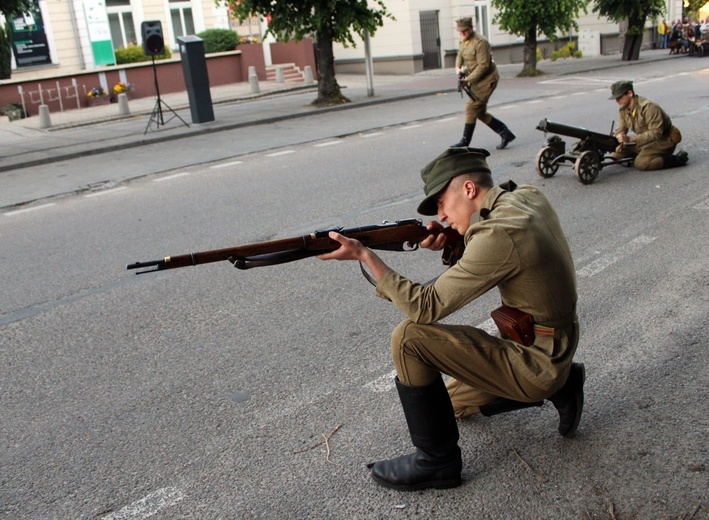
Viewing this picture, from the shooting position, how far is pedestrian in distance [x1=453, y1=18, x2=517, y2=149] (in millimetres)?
11852

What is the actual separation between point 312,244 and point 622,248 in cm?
401

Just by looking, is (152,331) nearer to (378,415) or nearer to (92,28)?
(378,415)

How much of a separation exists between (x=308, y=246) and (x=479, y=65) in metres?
9.59

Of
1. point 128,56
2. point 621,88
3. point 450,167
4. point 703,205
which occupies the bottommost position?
point 703,205

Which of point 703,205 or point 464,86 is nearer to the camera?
point 703,205

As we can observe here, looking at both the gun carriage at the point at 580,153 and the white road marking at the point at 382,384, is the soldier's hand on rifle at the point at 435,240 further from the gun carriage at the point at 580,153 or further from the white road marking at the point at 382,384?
the gun carriage at the point at 580,153

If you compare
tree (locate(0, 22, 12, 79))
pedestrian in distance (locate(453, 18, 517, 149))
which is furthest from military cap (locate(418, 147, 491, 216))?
tree (locate(0, 22, 12, 79))

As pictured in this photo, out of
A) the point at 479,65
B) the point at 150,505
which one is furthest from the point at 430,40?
the point at 150,505

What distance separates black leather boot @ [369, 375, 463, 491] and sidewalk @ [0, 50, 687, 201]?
1225cm

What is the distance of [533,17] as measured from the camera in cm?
2602

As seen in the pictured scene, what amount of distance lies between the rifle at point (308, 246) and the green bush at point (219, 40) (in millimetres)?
29876

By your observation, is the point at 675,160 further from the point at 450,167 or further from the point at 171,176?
the point at 171,176

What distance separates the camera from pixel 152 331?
5.36 meters

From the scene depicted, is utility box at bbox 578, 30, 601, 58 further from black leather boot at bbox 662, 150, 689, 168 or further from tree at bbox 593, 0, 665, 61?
black leather boot at bbox 662, 150, 689, 168
